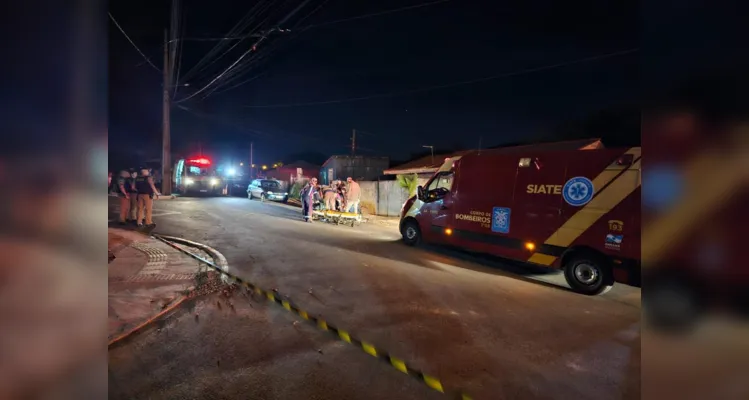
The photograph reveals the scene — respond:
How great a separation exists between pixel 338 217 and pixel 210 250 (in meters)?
7.39

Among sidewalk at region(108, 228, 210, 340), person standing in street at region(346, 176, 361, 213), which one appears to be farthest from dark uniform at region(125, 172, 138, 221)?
person standing in street at region(346, 176, 361, 213)

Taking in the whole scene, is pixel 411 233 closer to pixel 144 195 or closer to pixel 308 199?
pixel 308 199

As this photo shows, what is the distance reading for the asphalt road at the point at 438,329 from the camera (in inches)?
136

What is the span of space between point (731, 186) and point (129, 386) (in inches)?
162

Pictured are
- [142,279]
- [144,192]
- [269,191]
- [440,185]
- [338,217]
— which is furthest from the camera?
[269,191]

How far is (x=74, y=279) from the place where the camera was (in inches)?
52.8

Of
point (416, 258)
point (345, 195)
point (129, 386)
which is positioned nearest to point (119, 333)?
point (129, 386)

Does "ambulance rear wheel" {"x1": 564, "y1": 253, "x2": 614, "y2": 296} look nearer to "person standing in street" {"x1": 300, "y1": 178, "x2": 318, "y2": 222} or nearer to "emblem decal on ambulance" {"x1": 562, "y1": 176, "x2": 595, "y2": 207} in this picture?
"emblem decal on ambulance" {"x1": 562, "y1": 176, "x2": 595, "y2": 207}

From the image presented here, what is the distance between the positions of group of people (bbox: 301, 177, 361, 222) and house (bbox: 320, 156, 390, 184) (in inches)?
687

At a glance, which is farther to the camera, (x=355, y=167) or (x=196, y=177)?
(x=355, y=167)

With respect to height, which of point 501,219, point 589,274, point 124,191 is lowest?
point 589,274

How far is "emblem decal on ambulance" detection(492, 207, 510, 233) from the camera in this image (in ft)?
26.5

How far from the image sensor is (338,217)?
16328 millimetres

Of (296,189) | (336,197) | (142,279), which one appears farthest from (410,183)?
(142,279)
